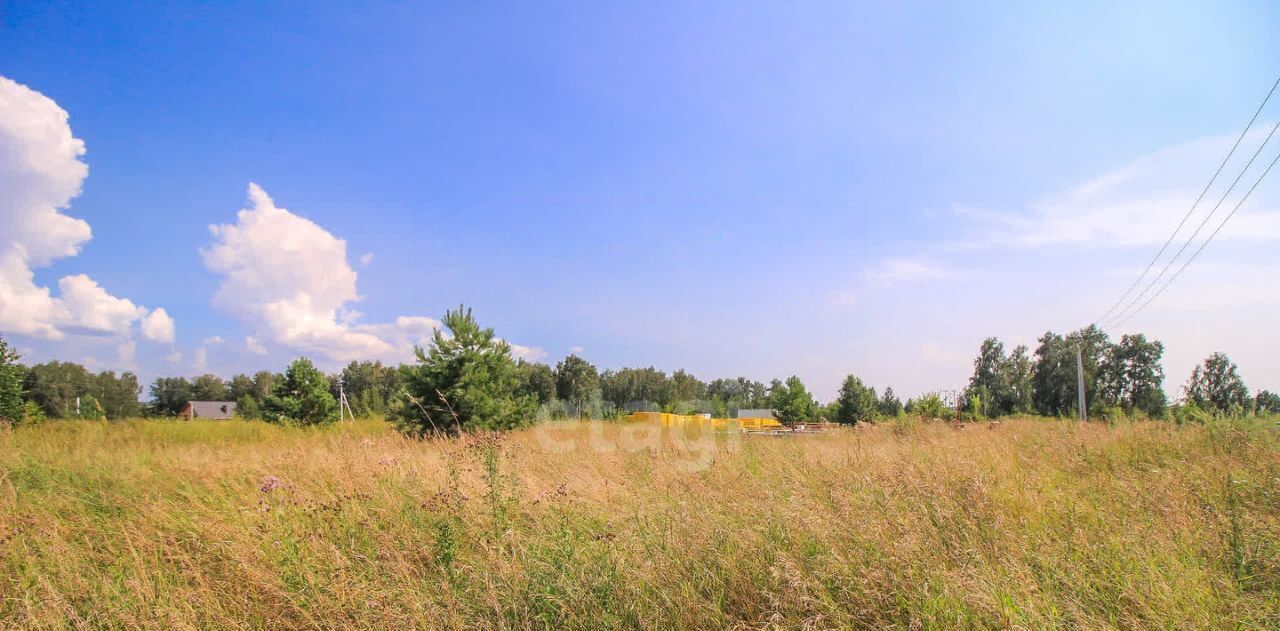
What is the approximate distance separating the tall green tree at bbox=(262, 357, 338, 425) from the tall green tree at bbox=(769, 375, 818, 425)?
991 inches

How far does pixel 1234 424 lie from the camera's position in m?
6.94

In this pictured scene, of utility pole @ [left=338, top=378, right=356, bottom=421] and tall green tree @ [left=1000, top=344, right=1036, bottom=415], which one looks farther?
tall green tree @ [left=1000, top=344, right=1036, bottom=415]

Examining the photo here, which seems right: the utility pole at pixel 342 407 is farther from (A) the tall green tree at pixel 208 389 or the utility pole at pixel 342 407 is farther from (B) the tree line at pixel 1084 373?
(A) the tall green tree at pixel 208 389

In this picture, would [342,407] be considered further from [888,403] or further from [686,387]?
[686,387]

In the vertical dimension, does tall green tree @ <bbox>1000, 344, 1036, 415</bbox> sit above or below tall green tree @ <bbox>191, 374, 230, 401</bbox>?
above

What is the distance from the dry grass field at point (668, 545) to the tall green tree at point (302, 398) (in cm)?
1035

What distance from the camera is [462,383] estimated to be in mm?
11312

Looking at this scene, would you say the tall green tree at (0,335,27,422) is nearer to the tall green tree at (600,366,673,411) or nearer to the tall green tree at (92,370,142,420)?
the tall green tree at (600,366,673,411)

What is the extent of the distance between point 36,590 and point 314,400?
47.1ft

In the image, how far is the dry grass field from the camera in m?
2.52

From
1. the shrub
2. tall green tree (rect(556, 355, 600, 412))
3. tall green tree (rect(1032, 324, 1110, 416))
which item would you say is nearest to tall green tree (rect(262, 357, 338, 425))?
the shrub

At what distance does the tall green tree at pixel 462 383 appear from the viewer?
1125 centimetres

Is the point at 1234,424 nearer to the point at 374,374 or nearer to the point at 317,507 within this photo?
the point at 317,507

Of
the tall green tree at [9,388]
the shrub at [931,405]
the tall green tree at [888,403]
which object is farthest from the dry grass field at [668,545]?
the tall green tree at [888,403]
